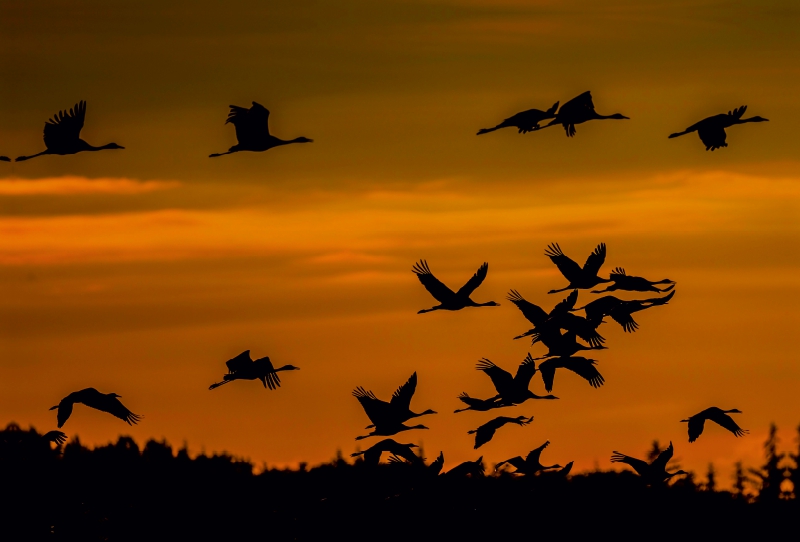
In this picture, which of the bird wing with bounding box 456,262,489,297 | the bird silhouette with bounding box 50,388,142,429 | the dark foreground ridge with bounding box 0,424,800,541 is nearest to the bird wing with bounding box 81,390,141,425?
the bird silhouette with bounding box 50,388,142,429

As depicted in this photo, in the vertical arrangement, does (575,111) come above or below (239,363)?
above

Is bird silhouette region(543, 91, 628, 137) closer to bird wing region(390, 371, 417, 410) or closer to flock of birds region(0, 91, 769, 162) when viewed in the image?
flock of birds region(0, 91, 769, 162)

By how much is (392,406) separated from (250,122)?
7226mm

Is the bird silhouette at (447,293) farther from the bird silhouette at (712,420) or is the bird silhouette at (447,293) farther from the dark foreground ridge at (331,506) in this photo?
the dark foreground ridge at (331,506)

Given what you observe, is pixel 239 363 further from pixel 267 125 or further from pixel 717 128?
pixel 717 128

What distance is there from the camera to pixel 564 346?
39.7 meters

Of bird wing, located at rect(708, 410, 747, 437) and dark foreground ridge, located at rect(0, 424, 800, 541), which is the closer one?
bird wing, located at rect(708, 410, 747, 437)

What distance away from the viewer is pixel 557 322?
39562 mm

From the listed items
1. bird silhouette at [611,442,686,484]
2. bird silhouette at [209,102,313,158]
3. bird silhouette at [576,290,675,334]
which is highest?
bird silhouette at [209,102,313,158]

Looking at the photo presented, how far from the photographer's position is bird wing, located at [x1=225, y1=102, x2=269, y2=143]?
121 feet

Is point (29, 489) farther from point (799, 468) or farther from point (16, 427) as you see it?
point (799, 468)

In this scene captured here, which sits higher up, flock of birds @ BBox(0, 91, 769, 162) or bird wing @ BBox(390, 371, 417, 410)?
flock of birds @ BBox(0, 91, 769, 162)

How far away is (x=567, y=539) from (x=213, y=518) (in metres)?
13.9

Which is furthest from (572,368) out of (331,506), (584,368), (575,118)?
(331,506)
